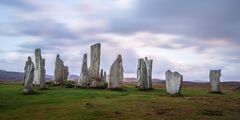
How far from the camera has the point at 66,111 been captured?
33875 millimetres

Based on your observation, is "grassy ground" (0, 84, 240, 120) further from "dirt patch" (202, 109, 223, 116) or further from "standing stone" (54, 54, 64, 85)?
"standing stone" (54, 54, 64, 85)

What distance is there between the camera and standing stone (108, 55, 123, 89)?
182 ft

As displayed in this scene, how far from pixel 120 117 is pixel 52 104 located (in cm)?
855

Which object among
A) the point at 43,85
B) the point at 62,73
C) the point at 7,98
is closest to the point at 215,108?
the point at 7,98

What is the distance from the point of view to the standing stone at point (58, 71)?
63781 millimetres

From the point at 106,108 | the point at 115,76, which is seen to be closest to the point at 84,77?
the point at 115,76

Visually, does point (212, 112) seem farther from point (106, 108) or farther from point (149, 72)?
point (149, 72)

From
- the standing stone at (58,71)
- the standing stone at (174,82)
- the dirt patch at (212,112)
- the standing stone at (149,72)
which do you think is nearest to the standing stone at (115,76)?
the standing stone at (149,72)

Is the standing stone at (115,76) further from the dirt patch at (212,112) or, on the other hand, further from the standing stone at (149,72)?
the dirt patch at (212,112)

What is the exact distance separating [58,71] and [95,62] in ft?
24.5

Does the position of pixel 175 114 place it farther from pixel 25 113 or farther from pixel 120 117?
pixel 25 113

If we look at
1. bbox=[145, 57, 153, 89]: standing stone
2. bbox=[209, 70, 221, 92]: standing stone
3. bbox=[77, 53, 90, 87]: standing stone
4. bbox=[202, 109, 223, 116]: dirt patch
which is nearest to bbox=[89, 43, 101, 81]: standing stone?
bbox=[77, 53, 90, 87]: standing stone

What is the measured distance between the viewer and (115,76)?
55.9 metres

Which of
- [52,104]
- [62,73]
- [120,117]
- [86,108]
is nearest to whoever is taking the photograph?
[120,117]
